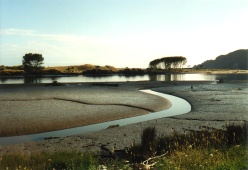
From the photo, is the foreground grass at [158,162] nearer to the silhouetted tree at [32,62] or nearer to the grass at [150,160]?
the grass at [150,160]

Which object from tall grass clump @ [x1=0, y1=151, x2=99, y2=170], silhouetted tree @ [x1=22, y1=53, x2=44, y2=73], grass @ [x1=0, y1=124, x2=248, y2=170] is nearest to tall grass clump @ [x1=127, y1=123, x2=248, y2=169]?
grass @ [x1=0, y1=124, x2=248, y2=170]

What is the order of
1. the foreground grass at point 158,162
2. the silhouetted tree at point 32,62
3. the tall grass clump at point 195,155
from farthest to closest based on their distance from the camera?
the silhouetted tree at point 32,62, the tall grass clump at point 195,155, the foreground grass at point 158,162

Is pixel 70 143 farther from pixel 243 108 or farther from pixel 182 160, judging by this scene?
pixel 243 108

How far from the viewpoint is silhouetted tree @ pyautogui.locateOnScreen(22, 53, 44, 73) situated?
130000 mm

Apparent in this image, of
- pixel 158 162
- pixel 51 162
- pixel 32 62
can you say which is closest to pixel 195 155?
pixel 158 162

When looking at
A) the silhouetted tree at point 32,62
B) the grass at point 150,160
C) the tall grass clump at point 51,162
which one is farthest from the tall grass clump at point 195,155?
the silhouetted tree at point 32,62

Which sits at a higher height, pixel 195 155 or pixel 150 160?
pixel 195 155

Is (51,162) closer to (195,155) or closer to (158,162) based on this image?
(158,162)

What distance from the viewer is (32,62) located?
133 m

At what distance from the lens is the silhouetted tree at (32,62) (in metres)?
130

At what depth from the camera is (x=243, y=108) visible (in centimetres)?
2455

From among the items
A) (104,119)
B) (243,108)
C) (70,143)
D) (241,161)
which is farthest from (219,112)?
(241,161)

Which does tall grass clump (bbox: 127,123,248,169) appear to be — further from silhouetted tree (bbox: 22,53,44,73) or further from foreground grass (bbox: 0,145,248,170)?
silhouetted tree (bbox: 22,53,44,73)

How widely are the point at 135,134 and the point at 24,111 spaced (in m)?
10.7
